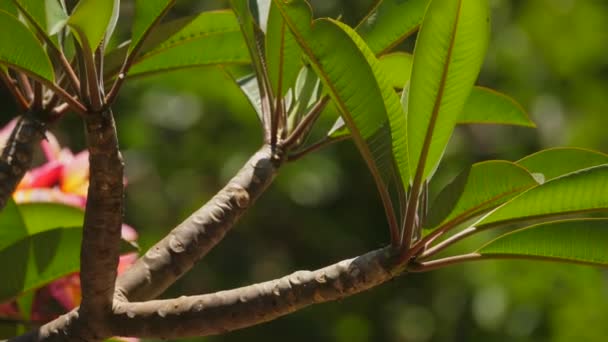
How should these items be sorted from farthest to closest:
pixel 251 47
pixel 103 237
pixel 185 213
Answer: pixel 185 213 < pixel 251 47 < pixel 103 237

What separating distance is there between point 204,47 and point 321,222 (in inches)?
110

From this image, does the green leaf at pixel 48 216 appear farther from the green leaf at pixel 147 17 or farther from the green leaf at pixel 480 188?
the green leaf at pixel 480 188

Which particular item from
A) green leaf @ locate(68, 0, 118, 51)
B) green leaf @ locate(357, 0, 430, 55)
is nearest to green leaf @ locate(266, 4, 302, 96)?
green leaf @ locate(357, 0, 430, 55)

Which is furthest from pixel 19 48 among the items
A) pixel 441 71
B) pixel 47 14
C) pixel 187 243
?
pixel 441 71

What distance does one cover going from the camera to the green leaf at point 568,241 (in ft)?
2.85

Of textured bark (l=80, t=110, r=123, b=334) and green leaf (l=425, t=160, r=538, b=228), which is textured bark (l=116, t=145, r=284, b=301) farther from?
green leaf (l=425, t=160, r=538, b=228)

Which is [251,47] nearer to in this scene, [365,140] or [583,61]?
[365,140]

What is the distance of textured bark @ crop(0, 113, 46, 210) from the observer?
0.97m

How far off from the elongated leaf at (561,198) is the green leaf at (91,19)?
13.4 inches

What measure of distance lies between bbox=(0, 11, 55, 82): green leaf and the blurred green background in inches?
102

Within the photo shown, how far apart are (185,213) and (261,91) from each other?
2660mm

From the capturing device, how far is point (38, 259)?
1041 millimetres

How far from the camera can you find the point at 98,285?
31.9 inches

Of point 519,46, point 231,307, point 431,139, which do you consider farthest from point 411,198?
point 519,46
